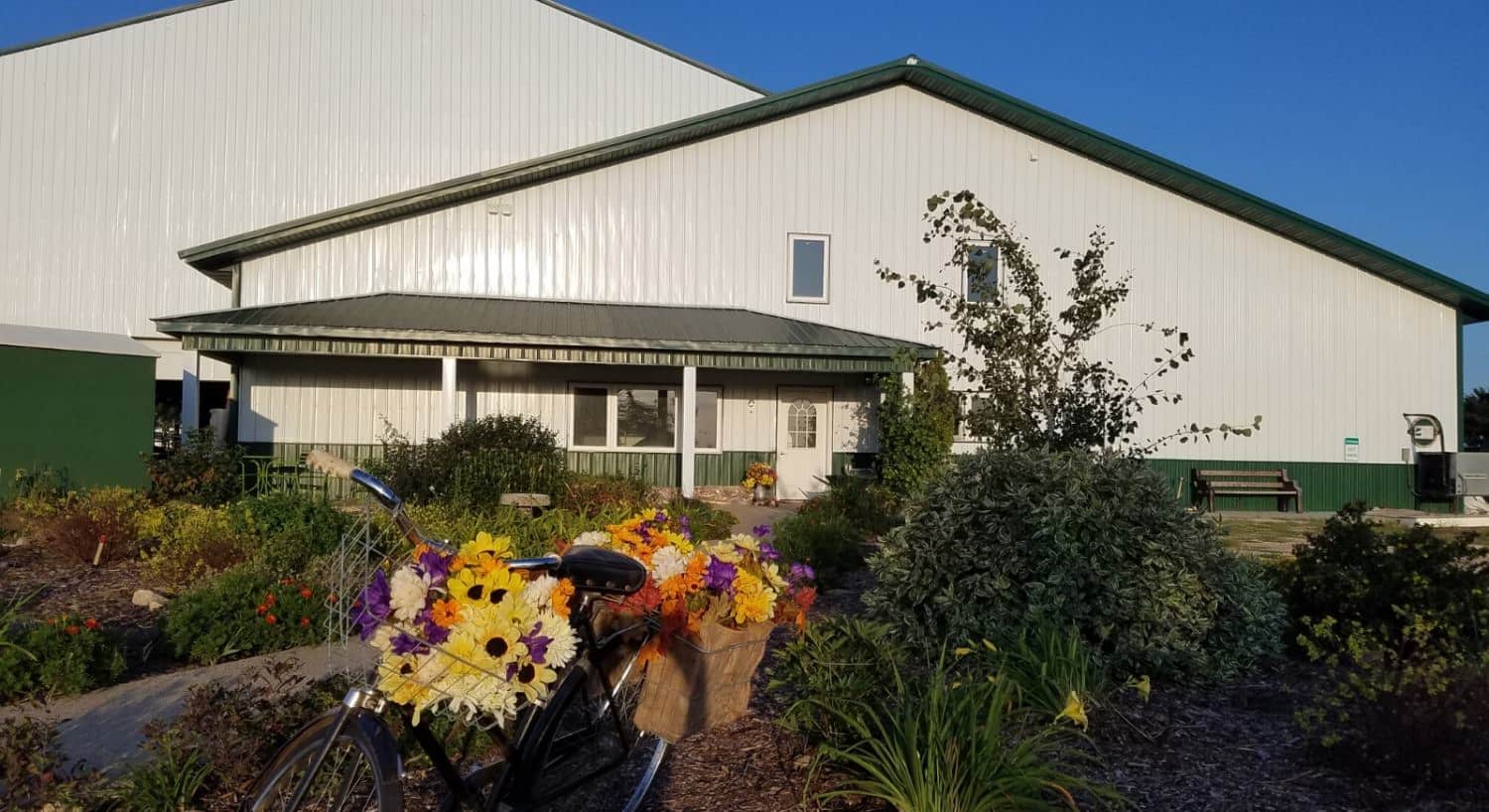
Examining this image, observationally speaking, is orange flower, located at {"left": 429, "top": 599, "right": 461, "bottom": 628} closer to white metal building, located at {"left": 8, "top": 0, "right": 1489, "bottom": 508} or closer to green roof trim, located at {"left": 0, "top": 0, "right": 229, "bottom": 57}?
white metal building, located at {"left": 8, "top": 0, "right": 1489, "bottom": 508}

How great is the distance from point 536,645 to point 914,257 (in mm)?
15882

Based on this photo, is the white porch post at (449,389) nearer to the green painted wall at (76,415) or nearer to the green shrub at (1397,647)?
the green painted wall at (76,415)

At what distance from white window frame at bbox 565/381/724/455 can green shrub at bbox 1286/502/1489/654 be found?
1165 cm

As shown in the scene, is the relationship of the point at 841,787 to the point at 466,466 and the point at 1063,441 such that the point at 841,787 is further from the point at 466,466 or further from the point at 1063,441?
the point at 466,466

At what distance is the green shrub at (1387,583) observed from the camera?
208 inches

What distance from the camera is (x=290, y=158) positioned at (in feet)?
72.0

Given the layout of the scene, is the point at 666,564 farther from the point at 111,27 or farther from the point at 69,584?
the point at 111,27

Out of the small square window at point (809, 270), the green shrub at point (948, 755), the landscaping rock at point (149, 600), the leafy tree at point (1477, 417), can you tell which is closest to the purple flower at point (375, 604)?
the green shrub at point (948, 755)

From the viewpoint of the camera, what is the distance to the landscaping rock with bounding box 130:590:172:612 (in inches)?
268

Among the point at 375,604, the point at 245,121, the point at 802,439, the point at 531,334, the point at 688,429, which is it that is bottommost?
the point at 375,604

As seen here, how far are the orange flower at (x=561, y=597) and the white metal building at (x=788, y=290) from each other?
11692 millimetres

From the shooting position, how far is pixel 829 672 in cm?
400

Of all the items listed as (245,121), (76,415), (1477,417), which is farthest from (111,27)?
(1477,417)

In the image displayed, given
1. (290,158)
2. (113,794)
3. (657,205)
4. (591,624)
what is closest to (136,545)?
(113,794)
